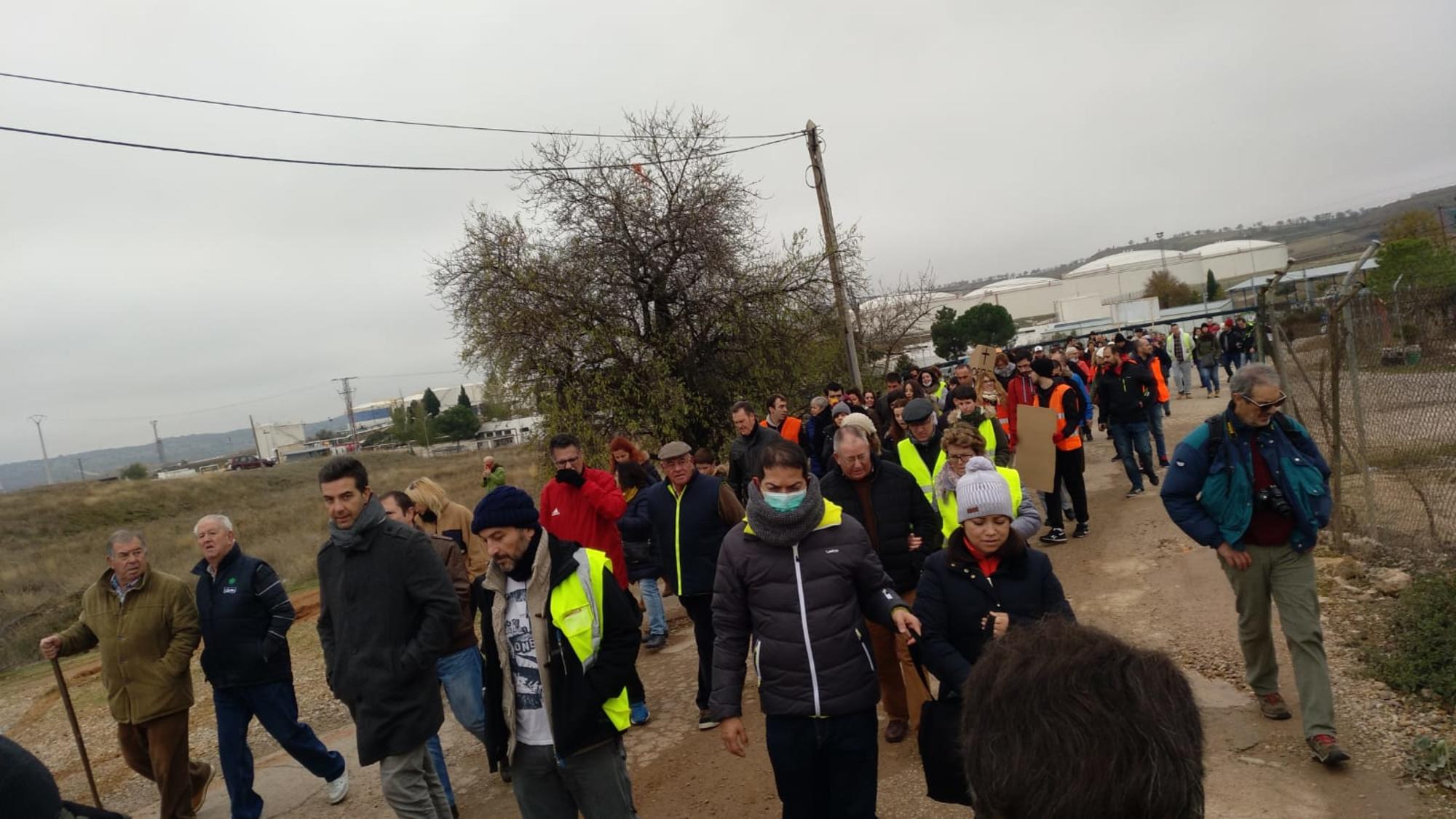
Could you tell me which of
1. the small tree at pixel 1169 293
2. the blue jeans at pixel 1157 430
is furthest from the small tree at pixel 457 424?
the small tree at pixel 1169 293

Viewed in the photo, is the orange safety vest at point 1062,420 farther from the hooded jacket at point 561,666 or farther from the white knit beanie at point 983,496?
the hooded jacket at point 561,666

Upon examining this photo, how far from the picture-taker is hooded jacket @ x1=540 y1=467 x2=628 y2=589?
20.6 feet

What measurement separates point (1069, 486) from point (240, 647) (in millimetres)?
7839

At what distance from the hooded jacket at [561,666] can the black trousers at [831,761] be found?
673 mm

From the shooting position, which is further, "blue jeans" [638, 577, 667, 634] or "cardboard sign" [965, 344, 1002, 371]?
"cardboard sign" [965, 344, 1002, 371]

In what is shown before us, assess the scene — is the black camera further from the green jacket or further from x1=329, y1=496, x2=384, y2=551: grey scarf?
the green jacket

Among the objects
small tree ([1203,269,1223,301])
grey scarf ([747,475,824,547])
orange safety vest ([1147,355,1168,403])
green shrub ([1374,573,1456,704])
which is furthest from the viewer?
small tree ([1203,269,1223,301])

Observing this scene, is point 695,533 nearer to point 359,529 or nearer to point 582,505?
point 582,505

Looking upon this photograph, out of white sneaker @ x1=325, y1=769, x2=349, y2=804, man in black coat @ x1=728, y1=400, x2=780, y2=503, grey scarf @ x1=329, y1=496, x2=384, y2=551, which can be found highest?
grey scarf @ x1=329, y1=496, x2=384, y2=551

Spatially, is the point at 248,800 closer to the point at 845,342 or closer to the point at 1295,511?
the point at 1295,511

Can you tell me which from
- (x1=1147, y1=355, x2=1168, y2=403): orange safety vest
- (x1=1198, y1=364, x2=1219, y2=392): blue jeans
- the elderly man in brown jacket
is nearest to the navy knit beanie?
the elderly man in brown jacket

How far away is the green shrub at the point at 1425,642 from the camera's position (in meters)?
4.75

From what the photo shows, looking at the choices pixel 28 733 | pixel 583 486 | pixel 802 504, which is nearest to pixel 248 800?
pixel 583 486

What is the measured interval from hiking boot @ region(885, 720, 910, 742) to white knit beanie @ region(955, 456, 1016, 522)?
2.30 meters
